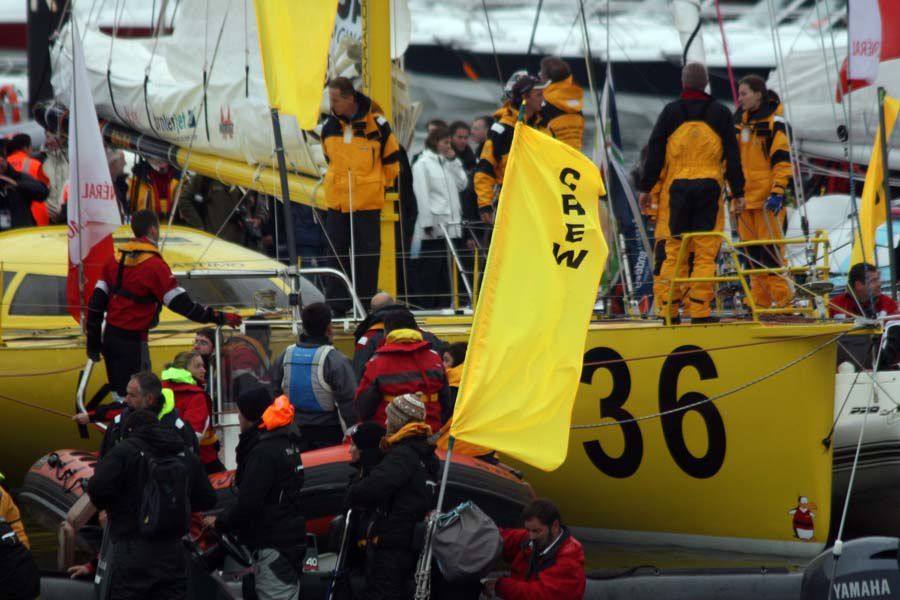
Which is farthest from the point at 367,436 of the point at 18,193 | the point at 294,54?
the point at 18,193

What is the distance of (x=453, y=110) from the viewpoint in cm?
2881

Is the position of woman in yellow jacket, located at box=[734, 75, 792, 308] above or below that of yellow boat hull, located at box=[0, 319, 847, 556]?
above

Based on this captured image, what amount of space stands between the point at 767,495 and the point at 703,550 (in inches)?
26.1

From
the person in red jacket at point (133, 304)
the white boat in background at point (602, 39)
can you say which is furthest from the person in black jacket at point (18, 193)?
the white boat in background at point (602, 39)

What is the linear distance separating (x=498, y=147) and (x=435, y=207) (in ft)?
7.96

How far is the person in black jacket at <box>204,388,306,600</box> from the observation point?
8.46 meters

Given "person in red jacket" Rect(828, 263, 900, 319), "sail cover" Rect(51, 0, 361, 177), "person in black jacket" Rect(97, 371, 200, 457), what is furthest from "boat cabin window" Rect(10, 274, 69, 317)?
"person in red jacket" Rect(828, 263, 900, 319)

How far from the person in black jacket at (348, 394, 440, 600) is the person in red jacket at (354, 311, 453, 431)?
3.91ft

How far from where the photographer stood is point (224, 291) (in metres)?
13.5

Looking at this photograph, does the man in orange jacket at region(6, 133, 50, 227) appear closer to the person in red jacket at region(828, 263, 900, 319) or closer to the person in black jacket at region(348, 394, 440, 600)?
the person in red jacket at region(828, 263, 900, 319)

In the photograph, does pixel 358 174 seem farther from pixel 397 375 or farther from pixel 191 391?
pixel 397 375

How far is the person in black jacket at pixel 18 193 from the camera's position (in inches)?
627

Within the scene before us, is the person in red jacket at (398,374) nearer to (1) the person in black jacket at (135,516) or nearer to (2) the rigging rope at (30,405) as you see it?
(1) the person in black jacket at (135,516)

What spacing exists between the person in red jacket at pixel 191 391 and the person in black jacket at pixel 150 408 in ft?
2.62
